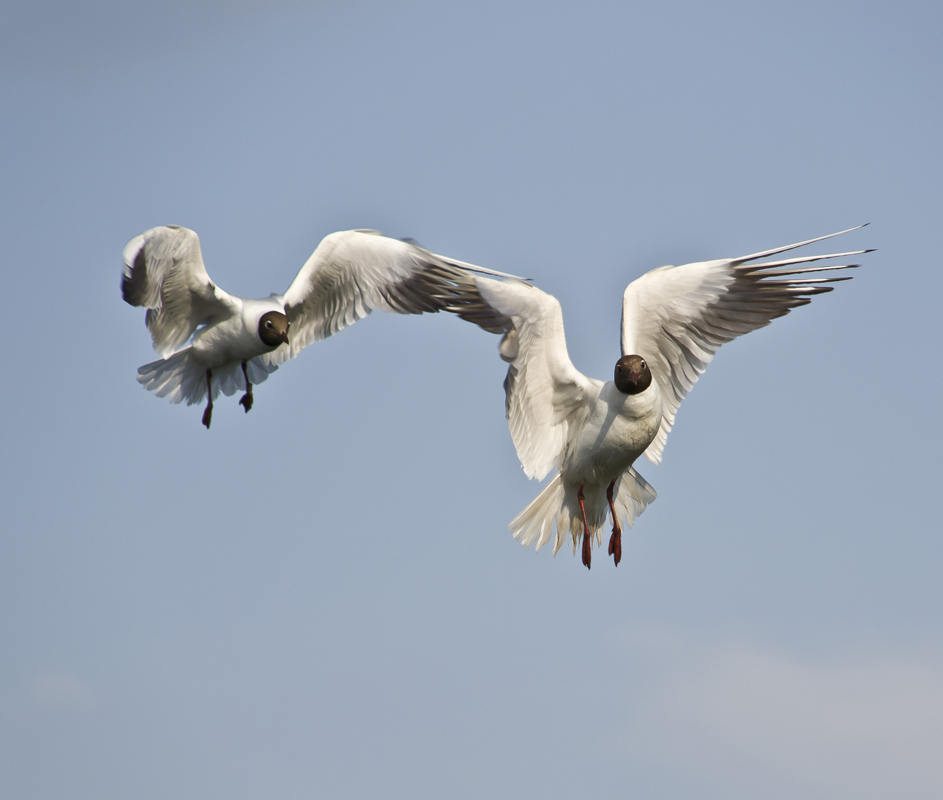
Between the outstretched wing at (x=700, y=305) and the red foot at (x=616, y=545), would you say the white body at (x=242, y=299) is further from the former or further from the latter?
the red foot at (x=616, y=545)

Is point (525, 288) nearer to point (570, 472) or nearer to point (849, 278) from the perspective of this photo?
point (570, 472)

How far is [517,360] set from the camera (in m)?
12.2

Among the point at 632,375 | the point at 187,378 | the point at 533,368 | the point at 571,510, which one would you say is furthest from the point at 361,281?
the point at 632,375

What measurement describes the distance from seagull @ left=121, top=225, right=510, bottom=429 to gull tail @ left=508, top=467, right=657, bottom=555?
2.15 metres

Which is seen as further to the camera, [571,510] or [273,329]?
[273,329]

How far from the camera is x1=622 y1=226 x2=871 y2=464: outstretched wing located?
40.6 feet

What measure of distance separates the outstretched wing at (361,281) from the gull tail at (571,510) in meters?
2.17

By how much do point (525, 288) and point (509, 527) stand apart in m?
2.32

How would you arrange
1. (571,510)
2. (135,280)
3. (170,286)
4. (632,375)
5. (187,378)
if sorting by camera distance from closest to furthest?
(632,375) < (571,510) < (135,280) < (170,286) < (187,378)

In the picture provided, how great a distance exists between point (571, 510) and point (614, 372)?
159 centimetres

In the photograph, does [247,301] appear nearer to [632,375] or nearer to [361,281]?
[361,281]

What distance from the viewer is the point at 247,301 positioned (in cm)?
1395

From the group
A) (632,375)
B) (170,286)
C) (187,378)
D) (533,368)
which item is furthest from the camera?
(187,378)

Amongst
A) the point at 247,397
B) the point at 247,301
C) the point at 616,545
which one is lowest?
the point at 616,545
